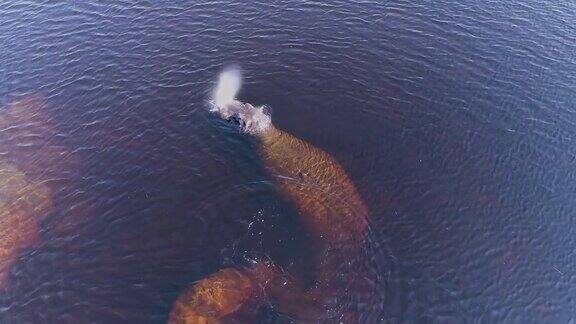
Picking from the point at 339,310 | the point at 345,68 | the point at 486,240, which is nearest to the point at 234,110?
the point at 345,68

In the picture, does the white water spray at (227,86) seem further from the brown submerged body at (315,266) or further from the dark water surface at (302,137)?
the brown submerged body at (315,266)

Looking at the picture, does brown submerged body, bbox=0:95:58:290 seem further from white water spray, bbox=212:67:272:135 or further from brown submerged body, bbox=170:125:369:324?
white water spray, bbox=212:67:272:135

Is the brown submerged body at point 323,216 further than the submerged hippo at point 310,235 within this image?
Yes

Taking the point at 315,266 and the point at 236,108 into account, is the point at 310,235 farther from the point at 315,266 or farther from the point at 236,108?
the point at 236,108

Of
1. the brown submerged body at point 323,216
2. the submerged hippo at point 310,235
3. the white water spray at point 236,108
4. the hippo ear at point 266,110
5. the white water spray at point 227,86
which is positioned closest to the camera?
the submerged hippo at point 310,235

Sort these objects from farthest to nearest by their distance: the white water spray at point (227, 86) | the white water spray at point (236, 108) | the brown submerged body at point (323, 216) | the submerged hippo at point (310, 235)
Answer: the white water spray at point (227, 86), the white water spray at point (236, 108), the brown submerged body at point (323, 216), the submerged hippo at point (310, 235)

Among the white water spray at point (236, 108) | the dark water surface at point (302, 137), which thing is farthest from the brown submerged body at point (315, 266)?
the white water spray at point (236, 108)

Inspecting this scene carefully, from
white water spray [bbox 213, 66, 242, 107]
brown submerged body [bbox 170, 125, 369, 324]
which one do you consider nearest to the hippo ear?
white water spray [bbox 213, 66, 242, 107]

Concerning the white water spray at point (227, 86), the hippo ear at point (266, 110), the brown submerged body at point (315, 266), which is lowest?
the brown submerged body at point (315, 266)
